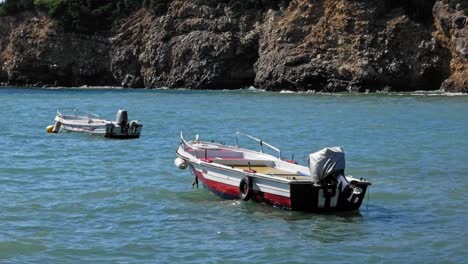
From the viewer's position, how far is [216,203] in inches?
866

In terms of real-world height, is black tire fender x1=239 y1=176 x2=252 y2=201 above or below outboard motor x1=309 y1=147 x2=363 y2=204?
below

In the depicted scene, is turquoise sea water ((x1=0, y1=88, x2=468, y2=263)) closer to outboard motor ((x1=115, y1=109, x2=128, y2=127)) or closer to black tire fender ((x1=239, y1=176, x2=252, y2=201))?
black tire fender ((x1=239, y1=176, x2=252, y2=201))

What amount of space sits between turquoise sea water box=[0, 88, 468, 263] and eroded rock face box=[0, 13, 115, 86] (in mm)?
50976

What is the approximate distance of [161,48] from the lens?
88438mm

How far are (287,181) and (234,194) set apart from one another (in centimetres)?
213

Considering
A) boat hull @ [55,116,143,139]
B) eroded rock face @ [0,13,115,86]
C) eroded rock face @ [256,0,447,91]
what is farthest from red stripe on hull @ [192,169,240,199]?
eroded rock face @ [0,13,115,86]

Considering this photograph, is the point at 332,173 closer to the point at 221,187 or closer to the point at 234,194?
the point at 234,194

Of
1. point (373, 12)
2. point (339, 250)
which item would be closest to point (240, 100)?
point (373, 12)

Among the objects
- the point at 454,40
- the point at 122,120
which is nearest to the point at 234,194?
the point at 122,120

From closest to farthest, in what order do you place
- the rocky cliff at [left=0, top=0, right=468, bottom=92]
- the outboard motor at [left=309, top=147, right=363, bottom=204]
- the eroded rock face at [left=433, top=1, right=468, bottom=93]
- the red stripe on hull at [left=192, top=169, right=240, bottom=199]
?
the outboard motor at [left=309, top=147, right=363, bottom=204] < the red stripe on hull at [left=192, top=169, right=240, bottom=199] < the eroded rock face at [left=433, top=1, right=468, bottom=93] < the rocky cliff at [left=0, top=0, right=468, bottom=92]

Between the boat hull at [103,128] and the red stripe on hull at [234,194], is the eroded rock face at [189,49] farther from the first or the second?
the red stripe on hull at [234,194]

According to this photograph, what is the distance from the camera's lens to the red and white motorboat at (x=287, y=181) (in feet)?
65.7

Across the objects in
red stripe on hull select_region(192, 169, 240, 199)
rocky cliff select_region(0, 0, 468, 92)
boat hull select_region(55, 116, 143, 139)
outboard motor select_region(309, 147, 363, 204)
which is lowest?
boat hull select_region(55, 116, 143, 139)

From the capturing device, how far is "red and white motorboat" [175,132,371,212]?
20.0 metres
